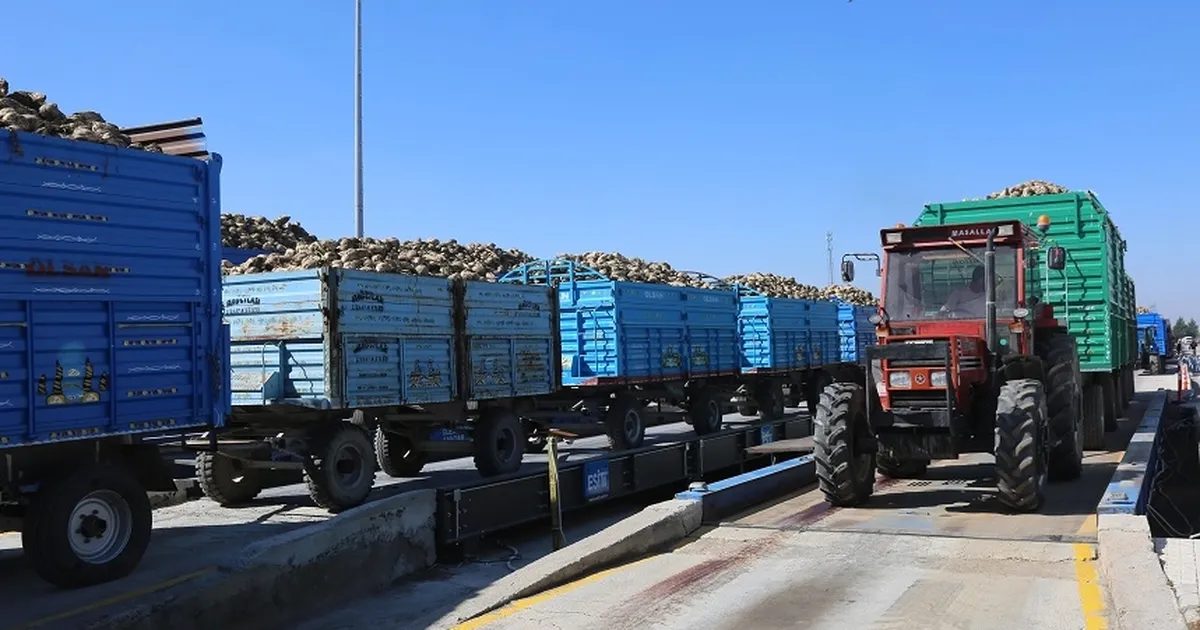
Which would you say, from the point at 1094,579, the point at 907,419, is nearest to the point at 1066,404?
the point at 907,419

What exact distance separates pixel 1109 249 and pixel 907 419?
7191mm

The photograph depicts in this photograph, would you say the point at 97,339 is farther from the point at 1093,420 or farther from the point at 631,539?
the point at 1093,420

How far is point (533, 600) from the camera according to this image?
6.65 metres

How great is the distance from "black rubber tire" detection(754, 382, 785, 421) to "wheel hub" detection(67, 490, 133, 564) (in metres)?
14.7

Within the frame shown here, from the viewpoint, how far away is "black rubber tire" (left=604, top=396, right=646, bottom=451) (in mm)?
15352

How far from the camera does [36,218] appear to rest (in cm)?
704

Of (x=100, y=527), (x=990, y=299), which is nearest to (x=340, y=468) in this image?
(x=100, y=527)

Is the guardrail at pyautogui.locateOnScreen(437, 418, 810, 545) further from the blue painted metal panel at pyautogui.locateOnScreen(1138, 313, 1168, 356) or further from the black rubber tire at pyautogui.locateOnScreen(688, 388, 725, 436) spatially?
the blue painted metal panel at pyautogui.locateOnScreen(1138, 313, 1168, 356)

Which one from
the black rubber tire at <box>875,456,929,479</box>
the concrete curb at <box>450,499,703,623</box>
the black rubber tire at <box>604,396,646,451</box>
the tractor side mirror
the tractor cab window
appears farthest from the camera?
the black rubber tire at <box>604,396,646,451</box>

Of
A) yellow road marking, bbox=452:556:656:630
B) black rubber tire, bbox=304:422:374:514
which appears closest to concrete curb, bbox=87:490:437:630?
yellow road marking, bbox=452:556:656:630

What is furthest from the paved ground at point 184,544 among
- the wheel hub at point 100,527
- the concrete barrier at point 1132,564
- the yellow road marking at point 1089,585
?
the concrete barrier at point 1132,564

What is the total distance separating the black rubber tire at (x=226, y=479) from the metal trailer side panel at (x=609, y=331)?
18.4ft

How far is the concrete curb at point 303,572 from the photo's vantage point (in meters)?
6.22

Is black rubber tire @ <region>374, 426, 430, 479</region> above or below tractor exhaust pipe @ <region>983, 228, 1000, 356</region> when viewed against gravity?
below
